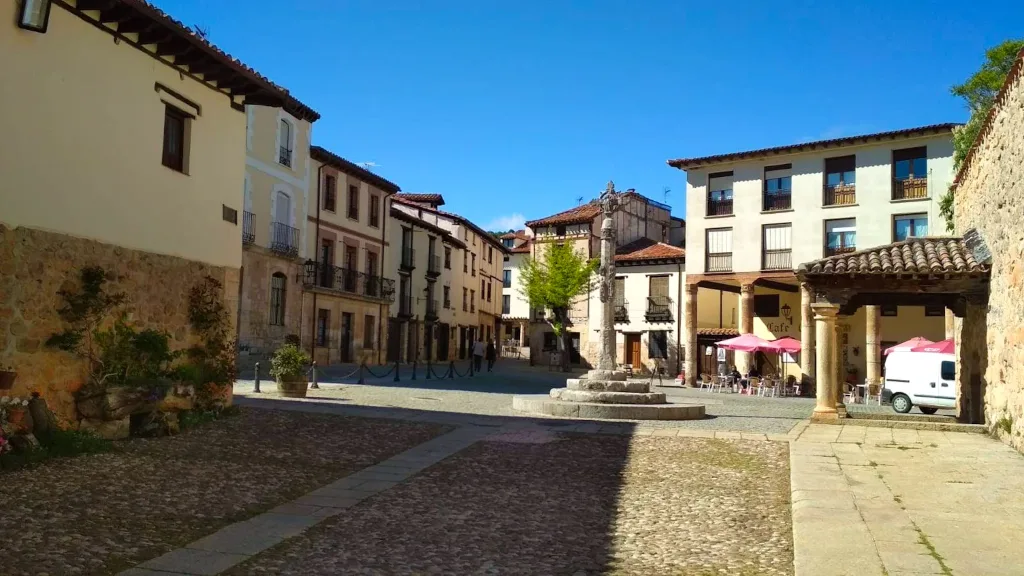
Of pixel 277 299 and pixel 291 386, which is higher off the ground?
pixel 277 299

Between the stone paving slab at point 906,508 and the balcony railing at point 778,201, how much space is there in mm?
23036

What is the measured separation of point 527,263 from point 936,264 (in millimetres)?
33241

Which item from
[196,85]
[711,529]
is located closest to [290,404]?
[196,85]

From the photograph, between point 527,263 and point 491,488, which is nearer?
point 491,488

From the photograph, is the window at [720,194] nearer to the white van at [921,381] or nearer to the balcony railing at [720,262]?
the balcony railing at [720,262]

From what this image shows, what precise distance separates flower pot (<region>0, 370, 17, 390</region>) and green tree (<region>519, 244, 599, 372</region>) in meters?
34.2

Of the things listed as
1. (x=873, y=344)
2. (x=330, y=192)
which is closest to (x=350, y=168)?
(x=330, y=192)

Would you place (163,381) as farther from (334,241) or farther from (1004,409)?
(334,241)

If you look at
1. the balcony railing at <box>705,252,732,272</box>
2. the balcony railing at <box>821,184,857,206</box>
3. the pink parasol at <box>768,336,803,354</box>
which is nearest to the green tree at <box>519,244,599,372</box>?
the balcony railing at <box>705,252,732,272</box>

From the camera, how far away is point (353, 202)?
36781 millimetres

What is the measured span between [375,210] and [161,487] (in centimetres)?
3216

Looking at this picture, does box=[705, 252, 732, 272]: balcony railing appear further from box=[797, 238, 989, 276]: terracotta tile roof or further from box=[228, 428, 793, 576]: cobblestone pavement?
box=[228, 428, 793, 576]: cobblestone pavement

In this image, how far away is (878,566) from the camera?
479 cm

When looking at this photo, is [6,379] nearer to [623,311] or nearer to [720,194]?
[720,194]
